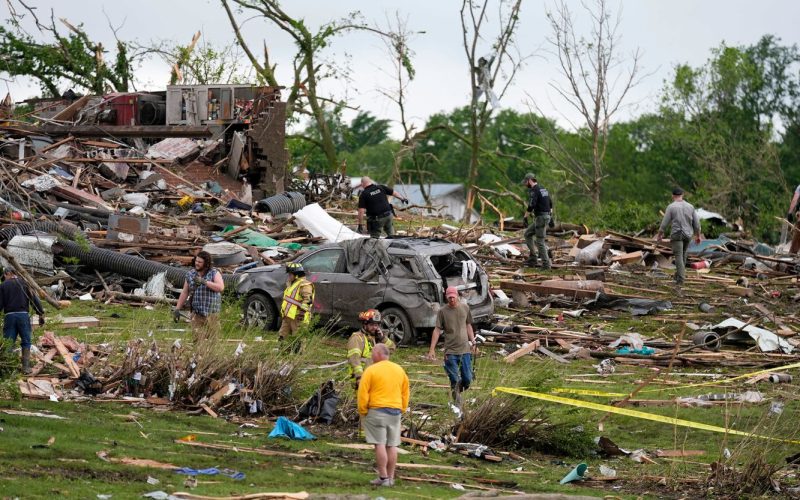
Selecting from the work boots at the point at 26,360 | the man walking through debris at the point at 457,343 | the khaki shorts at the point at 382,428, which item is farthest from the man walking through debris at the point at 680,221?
the khaki shorts at the point at 382,428

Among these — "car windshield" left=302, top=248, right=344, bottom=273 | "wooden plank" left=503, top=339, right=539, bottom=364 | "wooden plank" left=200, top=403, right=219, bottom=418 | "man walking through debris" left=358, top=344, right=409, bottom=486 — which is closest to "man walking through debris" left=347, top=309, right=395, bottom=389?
"wooden plank" left=200, top=403, right=219, bottom=418

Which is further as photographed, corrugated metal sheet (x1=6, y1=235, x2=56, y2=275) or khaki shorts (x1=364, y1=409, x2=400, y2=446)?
corrugated metal sheet (x1=6, y1=235, x2=56, y2=275)

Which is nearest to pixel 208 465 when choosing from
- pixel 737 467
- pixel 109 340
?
pixel 737 467

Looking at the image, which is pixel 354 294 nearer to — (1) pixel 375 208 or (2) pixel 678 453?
(1) pixel 375 208

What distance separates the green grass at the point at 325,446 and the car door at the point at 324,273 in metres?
2.36

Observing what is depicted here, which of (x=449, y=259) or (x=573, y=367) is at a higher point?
(x=449, y=259)

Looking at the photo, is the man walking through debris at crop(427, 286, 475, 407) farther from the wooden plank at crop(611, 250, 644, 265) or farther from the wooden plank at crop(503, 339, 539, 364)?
the wooden plank at crop(611, 250, 644, 265)

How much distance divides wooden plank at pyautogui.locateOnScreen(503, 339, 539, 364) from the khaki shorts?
7008 mm

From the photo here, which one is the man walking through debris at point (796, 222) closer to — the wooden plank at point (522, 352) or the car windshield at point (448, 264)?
the wooden plank at point (522, 352)

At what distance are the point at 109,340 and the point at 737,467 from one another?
955 centimetres

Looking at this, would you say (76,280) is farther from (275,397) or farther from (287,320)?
(275,397)

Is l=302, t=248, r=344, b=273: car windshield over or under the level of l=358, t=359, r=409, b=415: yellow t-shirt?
over

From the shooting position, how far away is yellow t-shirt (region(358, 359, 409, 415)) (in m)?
11.2

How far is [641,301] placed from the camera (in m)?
23.2
